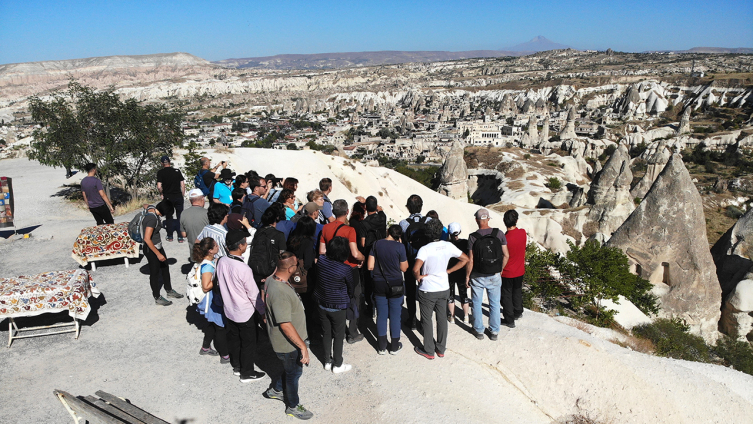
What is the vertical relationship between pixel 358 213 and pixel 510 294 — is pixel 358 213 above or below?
above

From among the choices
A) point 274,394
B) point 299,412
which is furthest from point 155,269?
point 299,412

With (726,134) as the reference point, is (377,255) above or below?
above

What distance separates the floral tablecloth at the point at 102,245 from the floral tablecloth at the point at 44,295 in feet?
5.65

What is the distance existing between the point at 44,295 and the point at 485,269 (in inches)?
198

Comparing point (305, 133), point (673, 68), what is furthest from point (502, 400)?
point (673, 68)

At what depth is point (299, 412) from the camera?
4.19 meters

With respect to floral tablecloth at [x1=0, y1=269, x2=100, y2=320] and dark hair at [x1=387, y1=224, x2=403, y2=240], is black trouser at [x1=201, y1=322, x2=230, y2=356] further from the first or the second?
dark hair at [x1=387, y1=224, x2=403, y2=240]

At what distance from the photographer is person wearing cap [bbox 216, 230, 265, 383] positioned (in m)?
4.12

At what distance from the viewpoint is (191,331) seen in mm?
5684

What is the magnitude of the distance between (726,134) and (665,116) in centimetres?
2745

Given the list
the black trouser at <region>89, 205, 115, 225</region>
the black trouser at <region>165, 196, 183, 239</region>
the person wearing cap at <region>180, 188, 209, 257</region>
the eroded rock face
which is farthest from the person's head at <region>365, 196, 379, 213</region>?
the eroded rock face

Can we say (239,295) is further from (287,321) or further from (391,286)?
(391,286)

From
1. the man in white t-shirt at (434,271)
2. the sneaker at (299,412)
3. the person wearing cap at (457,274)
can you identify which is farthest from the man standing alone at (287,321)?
the person wearing cap at (457,274)

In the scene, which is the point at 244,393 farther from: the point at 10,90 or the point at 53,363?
the point at 10,90
